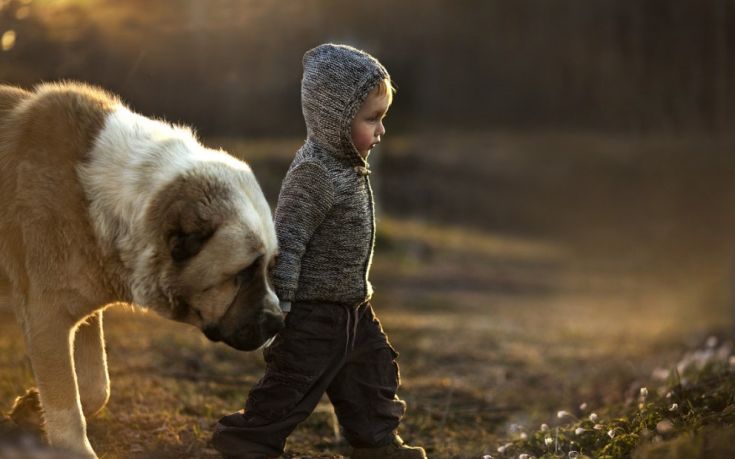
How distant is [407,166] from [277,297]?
22.7m

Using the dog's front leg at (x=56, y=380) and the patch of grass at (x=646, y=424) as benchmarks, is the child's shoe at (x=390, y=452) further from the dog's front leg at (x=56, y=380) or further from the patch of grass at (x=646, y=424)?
the dog's front leg at (x=56, y=380)

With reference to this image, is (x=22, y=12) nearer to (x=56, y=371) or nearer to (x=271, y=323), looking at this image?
(x=56, y=371)

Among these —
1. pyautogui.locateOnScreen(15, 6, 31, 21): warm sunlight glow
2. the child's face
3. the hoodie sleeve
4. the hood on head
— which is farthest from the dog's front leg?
pyautogui.locateOnScreen(15, 6, 31, 21): warm sunlight glow

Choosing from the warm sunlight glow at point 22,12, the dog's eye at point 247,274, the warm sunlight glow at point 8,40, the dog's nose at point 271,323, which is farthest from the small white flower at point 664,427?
the warm sunlight glow at point 22,12

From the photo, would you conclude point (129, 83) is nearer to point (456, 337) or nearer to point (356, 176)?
point (356, 176)

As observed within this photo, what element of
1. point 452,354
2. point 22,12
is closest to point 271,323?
point 22,12

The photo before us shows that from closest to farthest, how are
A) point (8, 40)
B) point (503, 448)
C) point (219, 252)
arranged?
1. point (219, 252)
2. point (503, 448)
3. point (8, 40)

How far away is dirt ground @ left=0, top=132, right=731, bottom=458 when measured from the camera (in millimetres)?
5492

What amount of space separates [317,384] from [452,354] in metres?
4.19

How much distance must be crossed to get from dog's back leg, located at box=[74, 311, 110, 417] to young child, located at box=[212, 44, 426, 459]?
762mm

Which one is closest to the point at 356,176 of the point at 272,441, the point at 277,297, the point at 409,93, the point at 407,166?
the point at 277,297

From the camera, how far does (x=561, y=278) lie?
17.8 m

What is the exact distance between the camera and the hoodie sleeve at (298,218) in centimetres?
420

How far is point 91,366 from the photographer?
15.5 feet
